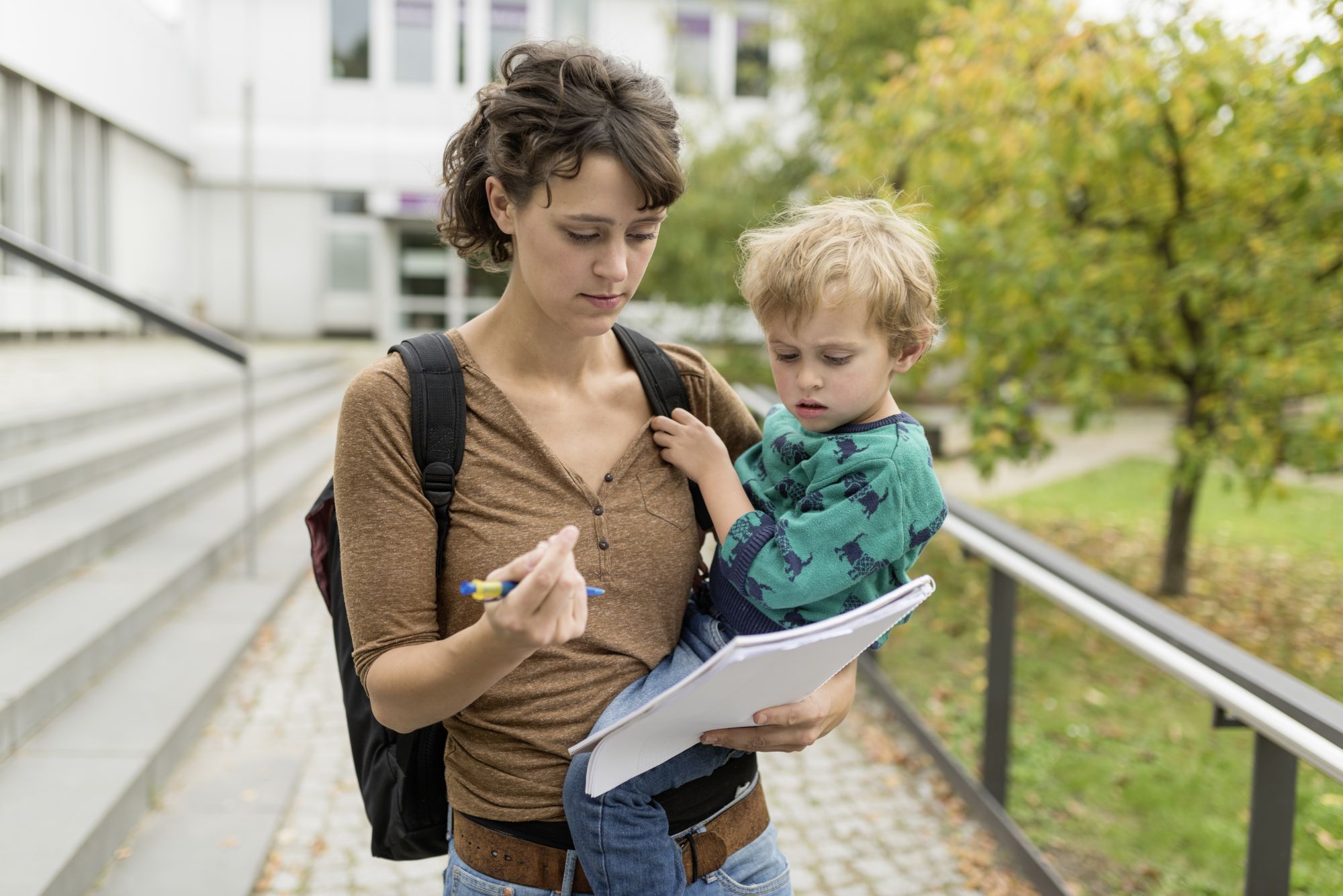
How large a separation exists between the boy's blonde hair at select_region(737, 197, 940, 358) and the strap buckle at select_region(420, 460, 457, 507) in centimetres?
54

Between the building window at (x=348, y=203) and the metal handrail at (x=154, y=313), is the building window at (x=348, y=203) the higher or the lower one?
the higher one

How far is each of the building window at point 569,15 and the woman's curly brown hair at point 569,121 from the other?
21668 millimetres

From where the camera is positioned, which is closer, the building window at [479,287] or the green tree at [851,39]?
the green tree at [851,39]

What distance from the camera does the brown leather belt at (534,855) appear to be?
1.50 m

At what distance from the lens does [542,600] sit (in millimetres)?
1122

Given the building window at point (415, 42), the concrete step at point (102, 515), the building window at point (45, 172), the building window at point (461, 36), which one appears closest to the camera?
the concrete step at point (102, 515)

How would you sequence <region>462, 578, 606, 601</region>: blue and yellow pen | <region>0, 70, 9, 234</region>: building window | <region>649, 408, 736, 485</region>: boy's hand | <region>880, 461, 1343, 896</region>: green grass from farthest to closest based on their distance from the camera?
<region>0, 70, 9, 234</region>: building window, <region>880, 461, 1343, 896</region>: green grass, <region>649, 408, 736, 485</region>: boy's hand, <region>462, 578, 606, 601</region>: blue and yellow pen

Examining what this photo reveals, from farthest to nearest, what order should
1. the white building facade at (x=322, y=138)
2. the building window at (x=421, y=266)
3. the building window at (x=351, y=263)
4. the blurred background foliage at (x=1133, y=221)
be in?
the building window at (x=421, y=266)
the building window at (x=351, y=263)
the white building facade at (x=322, y=138)
the blurred background foliage at (x=1133, y=221)

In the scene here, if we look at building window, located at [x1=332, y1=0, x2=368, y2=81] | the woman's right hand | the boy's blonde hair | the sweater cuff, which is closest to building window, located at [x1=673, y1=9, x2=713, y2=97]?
building window, located at [x1=332, y1=0, x2=368, y2=81]

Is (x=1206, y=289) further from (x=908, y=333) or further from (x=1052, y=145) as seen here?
(x=908, y=333)

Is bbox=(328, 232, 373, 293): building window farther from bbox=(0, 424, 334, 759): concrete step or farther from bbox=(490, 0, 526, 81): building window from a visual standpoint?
bbox=(0, 424, 334, 759): concrete step

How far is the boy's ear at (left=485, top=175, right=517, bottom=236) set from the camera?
4.92ft

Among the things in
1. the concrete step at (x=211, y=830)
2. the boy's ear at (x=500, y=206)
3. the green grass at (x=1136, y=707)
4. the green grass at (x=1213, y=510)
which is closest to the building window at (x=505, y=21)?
the green grass at (x=1213, y=510)

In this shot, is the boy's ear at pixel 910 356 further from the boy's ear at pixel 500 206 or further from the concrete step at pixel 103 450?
the concrete step at pixel 103 450
